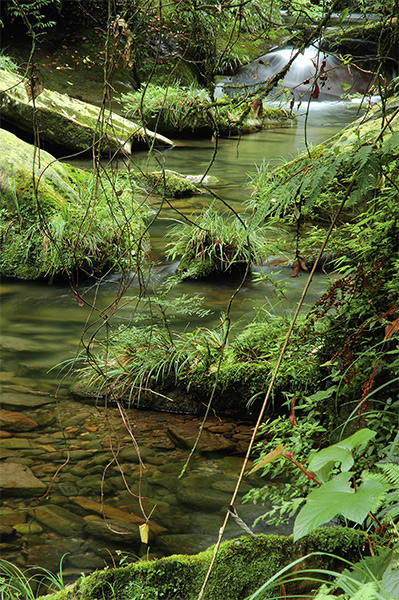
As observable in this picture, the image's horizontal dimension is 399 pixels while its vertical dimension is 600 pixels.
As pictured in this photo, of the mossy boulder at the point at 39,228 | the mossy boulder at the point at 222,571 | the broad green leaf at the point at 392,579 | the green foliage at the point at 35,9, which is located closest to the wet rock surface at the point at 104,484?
the mossy boulder at the point at 222,571

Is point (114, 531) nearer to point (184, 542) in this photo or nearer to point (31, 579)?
point (184, 542)

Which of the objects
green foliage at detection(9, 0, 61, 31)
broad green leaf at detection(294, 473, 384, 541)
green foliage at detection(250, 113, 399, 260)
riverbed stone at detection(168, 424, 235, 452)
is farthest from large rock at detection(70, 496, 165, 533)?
green foliage at detection(9, 0, 61, 31)

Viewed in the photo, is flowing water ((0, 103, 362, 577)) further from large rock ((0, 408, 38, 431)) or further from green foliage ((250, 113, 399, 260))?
green foliage ((250, 113, 399, 260))

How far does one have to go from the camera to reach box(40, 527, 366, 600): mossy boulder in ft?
5.35

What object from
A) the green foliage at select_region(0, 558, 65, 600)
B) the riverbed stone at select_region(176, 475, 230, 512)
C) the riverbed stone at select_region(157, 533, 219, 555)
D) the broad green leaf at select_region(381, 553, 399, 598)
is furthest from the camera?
the riverbed stone at select_region(176, 475, 230, 512)

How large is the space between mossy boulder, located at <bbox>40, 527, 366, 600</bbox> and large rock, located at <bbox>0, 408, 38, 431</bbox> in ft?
6.24

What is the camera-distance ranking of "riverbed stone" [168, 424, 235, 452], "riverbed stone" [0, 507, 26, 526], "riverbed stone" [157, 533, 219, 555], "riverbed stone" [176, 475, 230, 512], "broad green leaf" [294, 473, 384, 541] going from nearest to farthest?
"broad green leaf" [294, 473, 384, 541]
"riverbed stone" [157, 533, 219, 555]
"riverbed stone" [0, 507, 26, 526]
"riverbed stone" [176, 475, 230, 512]
"riverbed stone" [168, 424, 235, 452]

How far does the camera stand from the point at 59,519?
2.76 m

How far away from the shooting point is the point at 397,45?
2.45 metres

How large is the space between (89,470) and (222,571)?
164cm

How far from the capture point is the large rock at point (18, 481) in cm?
291

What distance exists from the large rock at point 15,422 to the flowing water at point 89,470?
0.01m

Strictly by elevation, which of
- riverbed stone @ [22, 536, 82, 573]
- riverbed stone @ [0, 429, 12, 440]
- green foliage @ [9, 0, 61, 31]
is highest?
green foliage @ [9, 0, 61, 31]

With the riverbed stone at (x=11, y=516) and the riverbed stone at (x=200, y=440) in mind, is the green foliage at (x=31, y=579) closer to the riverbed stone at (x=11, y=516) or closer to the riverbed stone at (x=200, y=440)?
the riverbed stone at (x=11, y=516)
